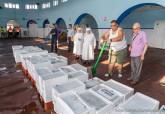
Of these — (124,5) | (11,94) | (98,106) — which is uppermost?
(124,5)

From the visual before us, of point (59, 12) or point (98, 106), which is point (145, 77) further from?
point (59, 12)

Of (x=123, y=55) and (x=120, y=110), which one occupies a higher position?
(x=123, y=55)

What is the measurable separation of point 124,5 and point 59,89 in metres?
6.12

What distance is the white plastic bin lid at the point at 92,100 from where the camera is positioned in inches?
70.3

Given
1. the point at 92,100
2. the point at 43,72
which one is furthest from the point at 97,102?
the point at 43,72

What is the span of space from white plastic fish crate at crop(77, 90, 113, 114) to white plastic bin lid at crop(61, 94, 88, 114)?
2.2 inches

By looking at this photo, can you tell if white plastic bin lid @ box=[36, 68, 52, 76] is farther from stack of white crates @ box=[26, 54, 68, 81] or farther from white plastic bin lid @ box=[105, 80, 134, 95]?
white plastic bin lid @ box=[105, 80, 134, 95]

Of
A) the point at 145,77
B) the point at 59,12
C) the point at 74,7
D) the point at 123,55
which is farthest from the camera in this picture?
the point at 59,12

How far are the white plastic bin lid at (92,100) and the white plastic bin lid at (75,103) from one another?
6 centimetres

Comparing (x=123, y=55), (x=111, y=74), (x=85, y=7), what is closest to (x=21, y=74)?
(x=111, y=74)

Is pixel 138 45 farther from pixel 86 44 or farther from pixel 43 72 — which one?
pixel 86 44

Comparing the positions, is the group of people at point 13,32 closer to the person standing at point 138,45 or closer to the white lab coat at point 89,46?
the white lab coat at point 89,46

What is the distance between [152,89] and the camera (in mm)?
3514

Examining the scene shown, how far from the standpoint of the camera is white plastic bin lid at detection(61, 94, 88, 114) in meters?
1.71
